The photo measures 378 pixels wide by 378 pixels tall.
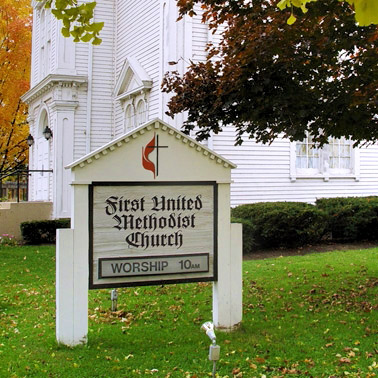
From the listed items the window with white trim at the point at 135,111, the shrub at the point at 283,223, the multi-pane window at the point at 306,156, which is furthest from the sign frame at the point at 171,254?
the multi-pane window at the point at 306,156

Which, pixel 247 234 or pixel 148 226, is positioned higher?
pixel 148 226

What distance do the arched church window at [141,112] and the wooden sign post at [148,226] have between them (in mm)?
9791

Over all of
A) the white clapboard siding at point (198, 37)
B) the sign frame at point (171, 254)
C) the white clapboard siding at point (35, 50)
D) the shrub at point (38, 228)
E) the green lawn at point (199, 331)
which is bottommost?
the green lawn at point (199, 331)

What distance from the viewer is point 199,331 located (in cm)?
626

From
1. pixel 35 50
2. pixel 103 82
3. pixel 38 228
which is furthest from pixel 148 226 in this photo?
pixel 35 50

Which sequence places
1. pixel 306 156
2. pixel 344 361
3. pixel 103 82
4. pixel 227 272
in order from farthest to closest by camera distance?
pixel 103 82, pixel 306 156, pixel 227 272, pixel 344 361

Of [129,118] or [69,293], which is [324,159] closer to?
[129,118]

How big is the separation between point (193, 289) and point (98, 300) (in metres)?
1.62

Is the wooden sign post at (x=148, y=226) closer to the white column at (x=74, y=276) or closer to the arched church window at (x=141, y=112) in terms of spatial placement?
the white column at (x=74, y=276)

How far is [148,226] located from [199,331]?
1.44 metres

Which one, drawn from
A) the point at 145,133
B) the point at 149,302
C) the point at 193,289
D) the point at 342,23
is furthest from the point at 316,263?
the point at 145,133

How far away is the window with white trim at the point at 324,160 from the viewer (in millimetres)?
15508

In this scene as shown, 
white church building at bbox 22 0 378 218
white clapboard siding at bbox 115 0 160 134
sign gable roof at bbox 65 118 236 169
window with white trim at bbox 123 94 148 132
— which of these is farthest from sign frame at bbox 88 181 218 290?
window with white trim at bbox 123 94 148 132

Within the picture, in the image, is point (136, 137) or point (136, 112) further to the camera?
point (136, 112)
